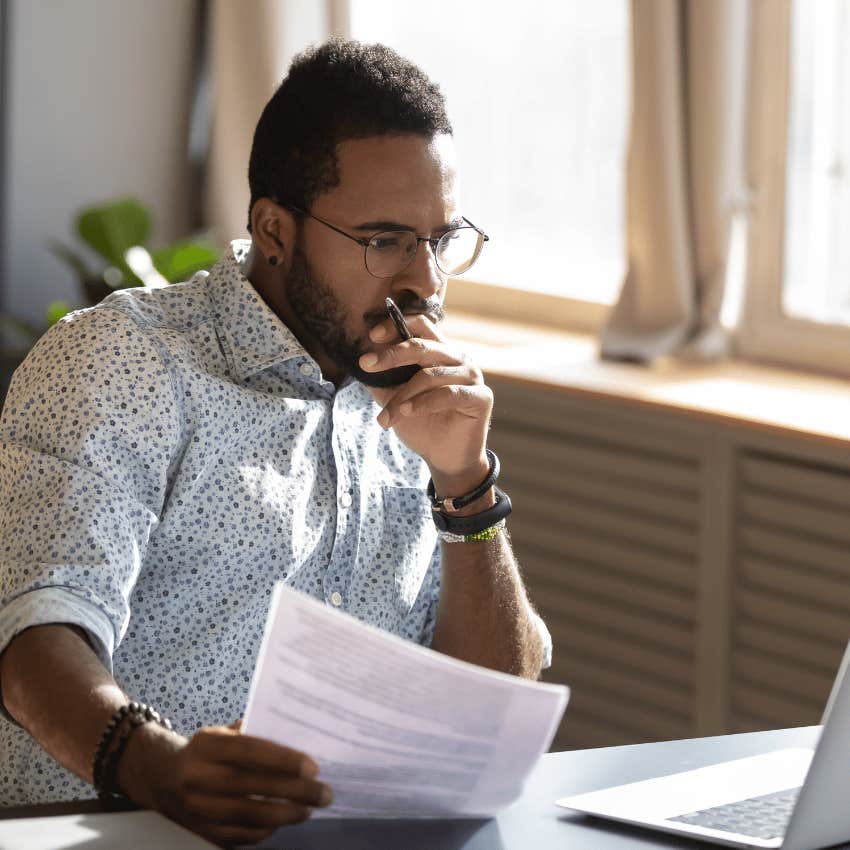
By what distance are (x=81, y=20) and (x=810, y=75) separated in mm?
1769

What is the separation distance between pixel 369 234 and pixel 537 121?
177cm

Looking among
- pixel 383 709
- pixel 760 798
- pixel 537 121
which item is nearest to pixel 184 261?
pixel 537 121

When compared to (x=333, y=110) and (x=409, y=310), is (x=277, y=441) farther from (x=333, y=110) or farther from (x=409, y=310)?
(x=333, y=110)

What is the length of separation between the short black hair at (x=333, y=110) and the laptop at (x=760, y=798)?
730 millimetres

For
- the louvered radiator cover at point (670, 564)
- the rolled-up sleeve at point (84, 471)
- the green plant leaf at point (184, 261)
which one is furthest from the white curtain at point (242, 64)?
the rolled-up sleeve at point (84, 471)

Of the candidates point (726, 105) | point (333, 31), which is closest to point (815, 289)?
point (726, 105)

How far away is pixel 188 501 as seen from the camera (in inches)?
55.9

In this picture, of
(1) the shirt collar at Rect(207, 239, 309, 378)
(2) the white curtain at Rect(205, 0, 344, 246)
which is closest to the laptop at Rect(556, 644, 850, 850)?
(1) the shirt collar at Rect(207, 239, 309, 378)

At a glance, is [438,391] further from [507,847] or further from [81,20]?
[81,20]

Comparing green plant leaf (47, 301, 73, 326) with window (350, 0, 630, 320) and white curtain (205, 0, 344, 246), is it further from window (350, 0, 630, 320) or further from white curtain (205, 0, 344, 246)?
window (350, 0, 630, 320)

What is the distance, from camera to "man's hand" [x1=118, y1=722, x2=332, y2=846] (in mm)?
929

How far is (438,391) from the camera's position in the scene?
1477 mm

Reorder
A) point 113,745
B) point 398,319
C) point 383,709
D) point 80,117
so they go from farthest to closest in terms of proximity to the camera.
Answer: point 80,117, point 398,319, point 113,745, point 383,709

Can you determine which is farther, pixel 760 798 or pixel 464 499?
pixel 464 499
